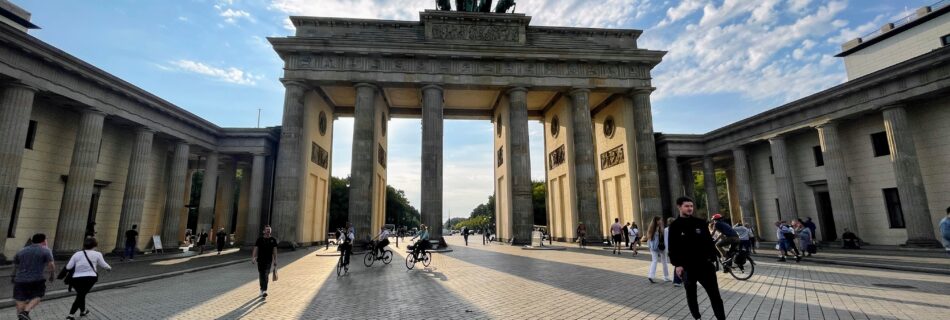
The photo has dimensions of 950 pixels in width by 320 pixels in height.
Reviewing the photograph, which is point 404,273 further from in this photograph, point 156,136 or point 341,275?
point 156,136

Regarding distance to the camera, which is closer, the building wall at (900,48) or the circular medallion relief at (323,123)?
the building wall at (900,48)

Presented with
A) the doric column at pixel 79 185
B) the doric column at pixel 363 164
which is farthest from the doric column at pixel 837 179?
the doric column at pixel 79 185

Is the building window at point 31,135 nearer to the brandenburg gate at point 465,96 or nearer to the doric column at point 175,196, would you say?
the doric column at point 175,196

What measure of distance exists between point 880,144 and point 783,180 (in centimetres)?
496

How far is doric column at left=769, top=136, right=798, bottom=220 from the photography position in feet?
82.3

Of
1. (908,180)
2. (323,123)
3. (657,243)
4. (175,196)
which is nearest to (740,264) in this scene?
(657,243)

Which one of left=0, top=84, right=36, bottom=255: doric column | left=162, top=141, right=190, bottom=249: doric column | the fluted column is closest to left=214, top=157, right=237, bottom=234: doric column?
left=162, top=141, right=190, bottom=249: doric column

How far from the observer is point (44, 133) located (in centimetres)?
1883

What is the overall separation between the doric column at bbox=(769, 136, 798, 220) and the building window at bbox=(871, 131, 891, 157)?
4188mm

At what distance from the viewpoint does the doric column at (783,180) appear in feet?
82.3

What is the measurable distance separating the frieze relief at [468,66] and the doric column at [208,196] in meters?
9.30

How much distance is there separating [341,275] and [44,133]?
707 inches

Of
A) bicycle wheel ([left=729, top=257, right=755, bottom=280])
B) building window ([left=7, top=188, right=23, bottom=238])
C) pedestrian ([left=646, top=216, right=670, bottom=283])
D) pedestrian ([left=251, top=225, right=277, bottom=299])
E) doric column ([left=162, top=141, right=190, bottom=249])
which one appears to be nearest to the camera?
pedestrian ([left=251, top=225, right=277, bottom=299])

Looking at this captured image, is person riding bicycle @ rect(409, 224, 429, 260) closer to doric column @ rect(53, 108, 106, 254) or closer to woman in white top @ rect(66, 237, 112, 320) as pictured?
woman in white top @ rect(66, 237, 112, 320)
